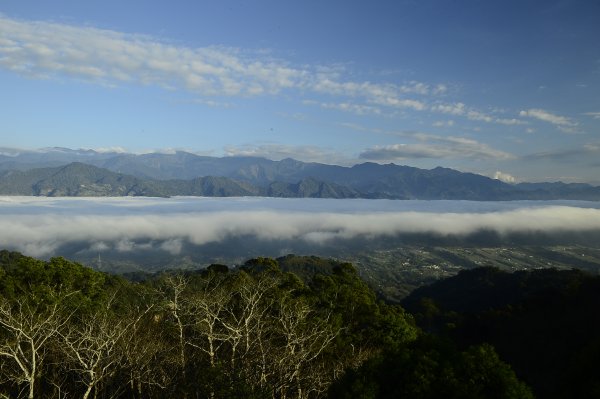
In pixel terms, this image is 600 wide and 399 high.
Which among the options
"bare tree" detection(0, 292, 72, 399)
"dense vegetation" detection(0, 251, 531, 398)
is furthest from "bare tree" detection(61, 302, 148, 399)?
"bare tree" detection(0, 292, 72, 399)

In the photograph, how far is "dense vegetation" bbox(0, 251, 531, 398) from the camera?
14.8m

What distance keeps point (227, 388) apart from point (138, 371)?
9.60m

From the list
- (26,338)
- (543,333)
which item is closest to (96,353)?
(26,338)

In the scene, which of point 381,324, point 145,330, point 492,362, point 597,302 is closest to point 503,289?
point 597,302

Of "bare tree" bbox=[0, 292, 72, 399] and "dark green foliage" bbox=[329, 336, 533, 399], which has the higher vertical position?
"dark green foliage" bbox=[329, 336, 533, 399]

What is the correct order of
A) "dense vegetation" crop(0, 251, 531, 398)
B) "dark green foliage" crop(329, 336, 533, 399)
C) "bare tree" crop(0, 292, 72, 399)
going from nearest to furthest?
"dark green foliage" crop(329, 336, 533, 399) < "dense vegetation" crop(0, 251, 531, 398) < "bare tree" crop(0, 292, 72, 399)

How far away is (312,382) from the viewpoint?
21.0 meters

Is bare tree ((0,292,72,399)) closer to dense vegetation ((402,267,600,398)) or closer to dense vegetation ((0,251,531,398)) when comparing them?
dense vegetation ((0,251,531,398))

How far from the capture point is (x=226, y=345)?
3244 cm

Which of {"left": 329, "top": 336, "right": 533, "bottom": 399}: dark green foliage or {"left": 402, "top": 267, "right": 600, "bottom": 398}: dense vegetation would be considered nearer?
{"left": 329, "top": 336, "right": 533, "bottom": 399}: dark green foliage

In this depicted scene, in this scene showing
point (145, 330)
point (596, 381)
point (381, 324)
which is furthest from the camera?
point (145, 330)

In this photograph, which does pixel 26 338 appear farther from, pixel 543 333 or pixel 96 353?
pixel 543 333

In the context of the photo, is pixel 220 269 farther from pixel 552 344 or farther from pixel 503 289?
pixel 503 289

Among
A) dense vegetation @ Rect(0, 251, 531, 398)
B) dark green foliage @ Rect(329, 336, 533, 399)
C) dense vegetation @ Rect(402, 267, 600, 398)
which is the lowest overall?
dense vegetation @ Rect(402, 267, 600, 398)
